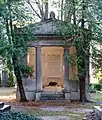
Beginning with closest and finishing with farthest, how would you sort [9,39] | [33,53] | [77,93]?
1. [9,39]
2. [77,93]
3. [33,53]

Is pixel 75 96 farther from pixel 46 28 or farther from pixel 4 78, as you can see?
pixel 4 78

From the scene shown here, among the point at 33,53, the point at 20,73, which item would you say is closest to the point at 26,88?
the point at 20,73

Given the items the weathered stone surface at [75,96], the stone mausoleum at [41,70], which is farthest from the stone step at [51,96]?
the weathered stone surface at [75,96]

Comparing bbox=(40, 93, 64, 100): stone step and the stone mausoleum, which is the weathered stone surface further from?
bbox=(40, 93, 64, 100): stone step

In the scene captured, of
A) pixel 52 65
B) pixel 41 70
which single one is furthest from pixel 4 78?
pixel 41 70

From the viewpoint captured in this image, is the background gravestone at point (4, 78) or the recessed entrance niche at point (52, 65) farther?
the background gravestone at point (4, 78)

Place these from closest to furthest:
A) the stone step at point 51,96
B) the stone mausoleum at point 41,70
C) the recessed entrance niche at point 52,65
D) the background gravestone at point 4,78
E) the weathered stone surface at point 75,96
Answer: the stone step at point 51,96, the stone mausoleum at point 41,70, the weathered stone surface at point 75,96, the recessed entrance niche at point 52,65, the background gravestone at point 4,78

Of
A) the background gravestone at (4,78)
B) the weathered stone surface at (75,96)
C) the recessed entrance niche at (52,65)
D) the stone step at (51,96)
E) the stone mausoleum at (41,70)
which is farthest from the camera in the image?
the background gravestone at (4,78)

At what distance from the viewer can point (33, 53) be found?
704 inches

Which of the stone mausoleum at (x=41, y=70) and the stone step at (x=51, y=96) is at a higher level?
the stone mausoleum at (x=41, y=70)

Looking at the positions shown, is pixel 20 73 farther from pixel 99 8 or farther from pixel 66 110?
pixel 99 8

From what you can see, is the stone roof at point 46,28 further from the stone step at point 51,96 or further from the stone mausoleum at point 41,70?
the stone step at point 51,96

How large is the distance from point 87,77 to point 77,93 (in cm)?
103

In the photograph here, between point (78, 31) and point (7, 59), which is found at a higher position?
point (78, 31)
